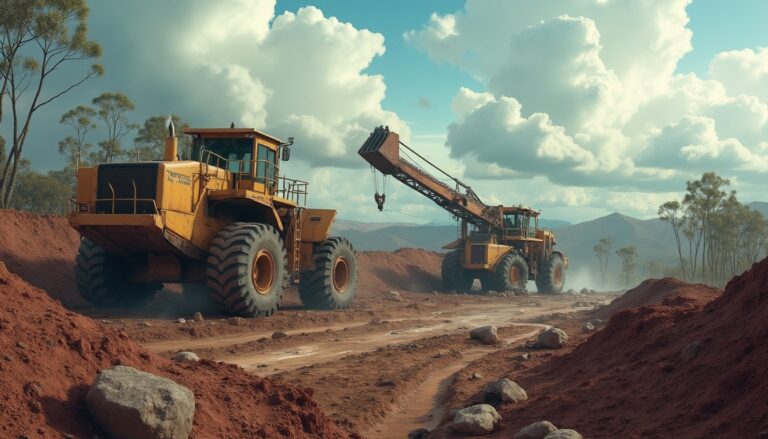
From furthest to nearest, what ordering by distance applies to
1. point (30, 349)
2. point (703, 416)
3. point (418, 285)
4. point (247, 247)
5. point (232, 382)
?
point (418, 285) < point (247, 247) < point (232, 382) < point (703, 416) < point (30, 349)

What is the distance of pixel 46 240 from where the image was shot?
19625 millimetres

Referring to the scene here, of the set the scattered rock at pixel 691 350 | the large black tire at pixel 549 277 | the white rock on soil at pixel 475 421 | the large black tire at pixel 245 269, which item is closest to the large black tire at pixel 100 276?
the large black tire at pixel 245 269

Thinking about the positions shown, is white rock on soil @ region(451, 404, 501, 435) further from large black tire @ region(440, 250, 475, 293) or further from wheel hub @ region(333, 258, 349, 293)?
large black tire @ region(440, 250, 475, 293)

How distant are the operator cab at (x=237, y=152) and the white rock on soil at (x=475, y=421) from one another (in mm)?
10172

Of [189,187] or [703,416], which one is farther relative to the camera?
[189,187]

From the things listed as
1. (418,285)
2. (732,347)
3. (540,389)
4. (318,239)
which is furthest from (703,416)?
(418,285)

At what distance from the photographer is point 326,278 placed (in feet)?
60.2

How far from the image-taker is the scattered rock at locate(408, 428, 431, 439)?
718cm

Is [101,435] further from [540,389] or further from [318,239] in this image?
[318,239]

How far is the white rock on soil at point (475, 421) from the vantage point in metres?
6.86

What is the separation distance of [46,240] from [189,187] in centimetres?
816

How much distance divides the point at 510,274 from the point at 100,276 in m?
20.7

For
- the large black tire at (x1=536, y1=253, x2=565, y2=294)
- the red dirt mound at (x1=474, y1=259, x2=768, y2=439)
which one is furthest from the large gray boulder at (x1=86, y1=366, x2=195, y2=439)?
the large black tire at (x1=536, y1=253, x2=565, y2=294)

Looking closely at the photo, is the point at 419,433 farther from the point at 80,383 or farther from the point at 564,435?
the point at 80,383
